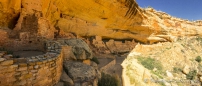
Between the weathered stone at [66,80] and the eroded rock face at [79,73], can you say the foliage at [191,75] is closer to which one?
the eroded rock face at [79,73]

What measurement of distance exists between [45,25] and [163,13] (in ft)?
48.6

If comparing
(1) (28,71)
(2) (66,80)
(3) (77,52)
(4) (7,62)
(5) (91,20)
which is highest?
(5) (91,20)

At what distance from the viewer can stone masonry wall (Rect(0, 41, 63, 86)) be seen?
9.11 feet

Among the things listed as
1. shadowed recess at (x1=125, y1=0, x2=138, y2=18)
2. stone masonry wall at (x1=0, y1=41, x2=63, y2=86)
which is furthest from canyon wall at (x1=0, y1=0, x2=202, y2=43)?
stone masonry wall at (x1=0, y1=41, x2=63, y2=86)

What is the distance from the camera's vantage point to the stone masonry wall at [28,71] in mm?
2777

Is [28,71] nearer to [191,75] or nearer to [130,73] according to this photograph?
[130,73]

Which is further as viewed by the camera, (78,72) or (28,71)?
(78,72)

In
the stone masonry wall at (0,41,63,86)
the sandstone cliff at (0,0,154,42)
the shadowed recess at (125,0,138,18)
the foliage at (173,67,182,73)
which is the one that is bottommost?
the foliage at (173,67,182,73)

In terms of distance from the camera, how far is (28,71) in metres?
3.06

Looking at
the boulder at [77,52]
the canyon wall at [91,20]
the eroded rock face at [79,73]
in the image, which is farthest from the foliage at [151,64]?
the eroded rock face at [79,73]

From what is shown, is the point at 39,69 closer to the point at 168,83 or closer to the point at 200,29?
the point at 168,83

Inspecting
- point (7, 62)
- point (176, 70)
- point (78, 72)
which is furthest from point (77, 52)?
point (176, 70)

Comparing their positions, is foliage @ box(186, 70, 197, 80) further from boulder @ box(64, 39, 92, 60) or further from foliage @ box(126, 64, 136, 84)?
boulder @ box(64, 39, 92, 60)

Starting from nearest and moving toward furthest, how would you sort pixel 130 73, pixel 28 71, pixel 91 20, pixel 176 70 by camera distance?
pixel 28 71
pixel 130 73
pixel 91 20
pixel 176 70
